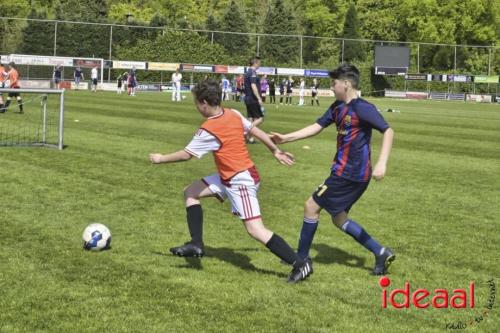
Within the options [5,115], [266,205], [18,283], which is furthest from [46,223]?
[5,115]

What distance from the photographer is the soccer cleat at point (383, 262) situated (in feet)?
20.3

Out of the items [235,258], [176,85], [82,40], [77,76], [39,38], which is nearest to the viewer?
[235,258]

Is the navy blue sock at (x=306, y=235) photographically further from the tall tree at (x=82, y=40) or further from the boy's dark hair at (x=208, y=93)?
the tall tree at (x=82, y=40)

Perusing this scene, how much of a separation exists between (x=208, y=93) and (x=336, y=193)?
1522 mm

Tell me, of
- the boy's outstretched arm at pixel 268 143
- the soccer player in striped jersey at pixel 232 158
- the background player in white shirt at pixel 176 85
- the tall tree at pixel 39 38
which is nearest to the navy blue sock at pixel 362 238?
the soccer player in striped jersey at pixel 232 158

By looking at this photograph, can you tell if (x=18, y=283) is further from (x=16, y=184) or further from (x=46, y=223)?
(x=16, y=184)

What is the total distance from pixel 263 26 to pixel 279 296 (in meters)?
75.9

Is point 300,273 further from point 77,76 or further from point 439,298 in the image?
point 77,76

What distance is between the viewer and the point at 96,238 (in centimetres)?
673

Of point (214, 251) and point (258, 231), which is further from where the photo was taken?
point (214, 251)

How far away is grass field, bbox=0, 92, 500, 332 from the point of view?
500cm

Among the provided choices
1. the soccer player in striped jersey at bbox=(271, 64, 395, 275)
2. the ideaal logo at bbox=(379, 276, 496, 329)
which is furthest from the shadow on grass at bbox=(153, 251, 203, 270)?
the ideaal logo at bbox=(379, 276, 496, 329)

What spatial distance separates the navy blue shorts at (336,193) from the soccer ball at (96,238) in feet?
7.65

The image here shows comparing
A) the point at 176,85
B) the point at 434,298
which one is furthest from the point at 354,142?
the point at 176,85
